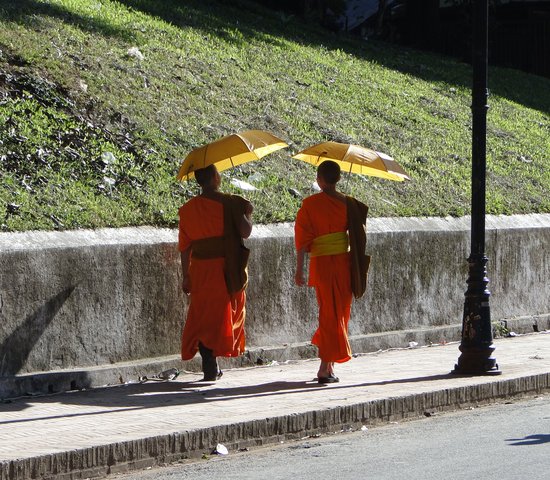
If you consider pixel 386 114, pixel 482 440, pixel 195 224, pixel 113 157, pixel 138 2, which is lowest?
pixel 482 440

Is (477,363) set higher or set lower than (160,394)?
higher

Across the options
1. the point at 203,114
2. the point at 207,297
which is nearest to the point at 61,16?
the point at 203,114

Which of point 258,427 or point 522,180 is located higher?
point 522,180

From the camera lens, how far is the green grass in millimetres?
11078

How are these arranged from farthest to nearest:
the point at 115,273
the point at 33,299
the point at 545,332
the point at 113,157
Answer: the point at 545,332 → the point at 113,157 → the point at 115,273 → the point at 33,299

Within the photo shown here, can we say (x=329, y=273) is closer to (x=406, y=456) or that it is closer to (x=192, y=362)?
(x=192, y=362)

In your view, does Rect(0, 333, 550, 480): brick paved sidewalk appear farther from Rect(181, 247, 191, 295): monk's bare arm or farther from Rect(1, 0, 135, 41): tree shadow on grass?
Rect(1, 0, 135, 41): tree shadow on grass

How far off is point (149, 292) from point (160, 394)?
3.84 ft

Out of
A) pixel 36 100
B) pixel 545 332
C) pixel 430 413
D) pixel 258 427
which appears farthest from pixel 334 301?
pixel 545 332

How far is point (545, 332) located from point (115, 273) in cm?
699

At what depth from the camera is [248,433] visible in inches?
317

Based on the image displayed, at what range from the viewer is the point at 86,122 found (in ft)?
39.7

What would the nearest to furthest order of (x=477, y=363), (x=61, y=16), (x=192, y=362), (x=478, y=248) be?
(x=192, y=362) < (x=477, y=363) < (x=478, y=248) < (x=61, y=16)

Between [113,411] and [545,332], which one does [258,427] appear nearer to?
[113,411]
